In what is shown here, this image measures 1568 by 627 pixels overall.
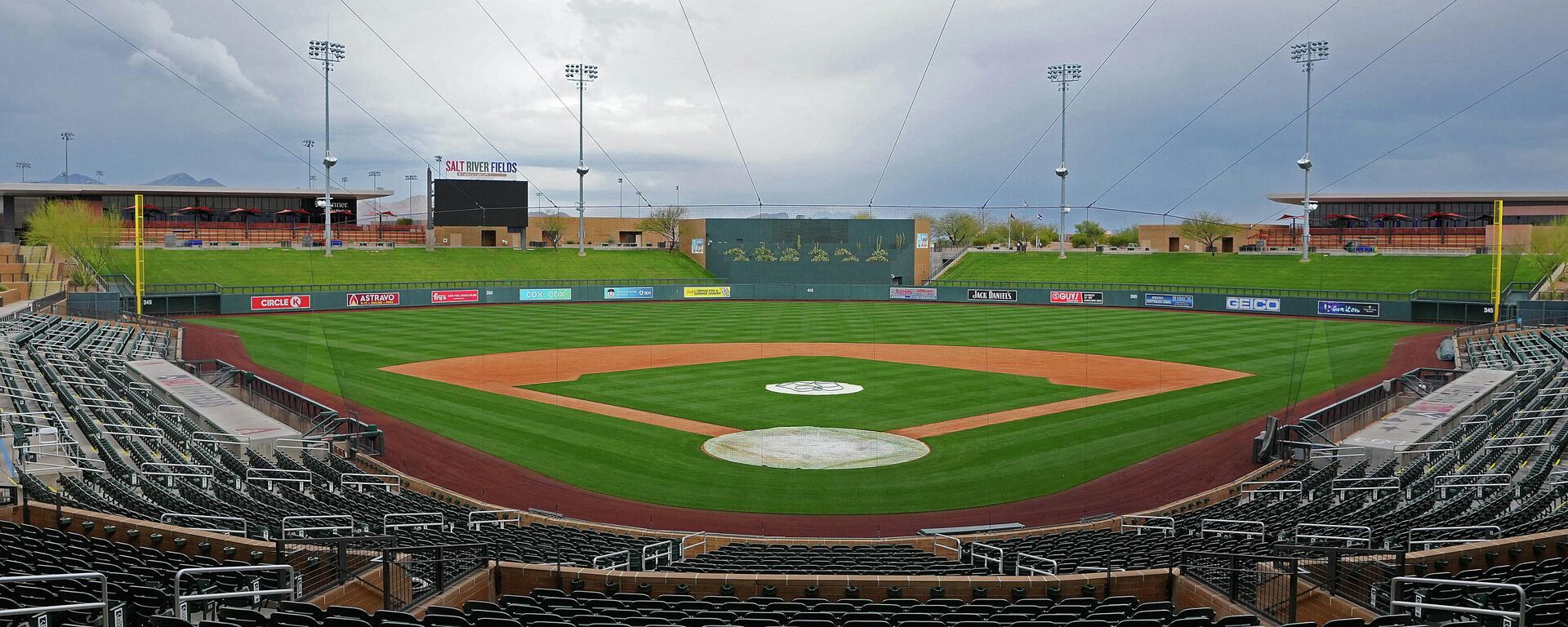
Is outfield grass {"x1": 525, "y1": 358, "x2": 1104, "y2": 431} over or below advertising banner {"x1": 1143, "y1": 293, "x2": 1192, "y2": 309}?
below

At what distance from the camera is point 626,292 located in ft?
254

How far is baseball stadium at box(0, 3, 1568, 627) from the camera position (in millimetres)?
9828

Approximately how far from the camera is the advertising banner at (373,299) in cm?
6506

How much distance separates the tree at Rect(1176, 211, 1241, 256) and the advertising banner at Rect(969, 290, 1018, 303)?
26512mm

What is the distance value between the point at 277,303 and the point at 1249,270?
68568mm

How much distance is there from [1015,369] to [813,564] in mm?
26276

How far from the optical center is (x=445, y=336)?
48844 millimetres

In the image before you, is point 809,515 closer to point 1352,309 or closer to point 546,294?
point 1352,309

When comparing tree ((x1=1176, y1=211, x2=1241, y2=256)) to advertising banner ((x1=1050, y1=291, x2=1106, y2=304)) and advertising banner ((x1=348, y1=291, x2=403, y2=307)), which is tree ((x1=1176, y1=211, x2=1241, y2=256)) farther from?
advertising banner ((x1=348, y1=291, x2=403, y2=307))

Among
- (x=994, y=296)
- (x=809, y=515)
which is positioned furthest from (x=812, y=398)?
(x=994, y=296)

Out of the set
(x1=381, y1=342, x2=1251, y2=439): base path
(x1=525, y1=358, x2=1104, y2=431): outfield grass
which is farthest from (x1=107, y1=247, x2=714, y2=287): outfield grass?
(x1=525, y1=358, x2=1104, y2=431): outfield grass

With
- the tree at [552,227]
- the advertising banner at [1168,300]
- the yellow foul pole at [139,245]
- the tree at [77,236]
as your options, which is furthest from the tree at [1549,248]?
the tree at [552,227]

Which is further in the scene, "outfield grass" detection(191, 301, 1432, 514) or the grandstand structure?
"outfield grass" detection(191, 301, 1432, 514)

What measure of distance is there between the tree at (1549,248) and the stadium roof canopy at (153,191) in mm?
92267
